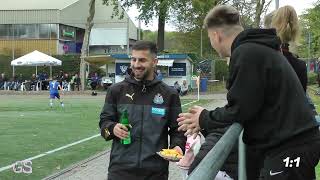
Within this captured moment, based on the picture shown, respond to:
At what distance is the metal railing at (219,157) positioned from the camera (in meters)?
2.17

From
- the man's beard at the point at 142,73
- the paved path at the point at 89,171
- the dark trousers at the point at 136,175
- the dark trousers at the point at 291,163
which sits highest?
the man's beard at the point at 142,73

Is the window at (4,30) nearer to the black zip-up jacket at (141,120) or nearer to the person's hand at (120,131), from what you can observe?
the black zip-up jacket at (141,120)

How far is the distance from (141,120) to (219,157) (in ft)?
7.18

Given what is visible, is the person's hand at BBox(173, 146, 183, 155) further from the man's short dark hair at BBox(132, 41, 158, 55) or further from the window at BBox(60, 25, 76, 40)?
the window at BBox(60, 25, 76, 40)

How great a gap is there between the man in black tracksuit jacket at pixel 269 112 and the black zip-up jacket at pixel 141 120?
1396 millimetres

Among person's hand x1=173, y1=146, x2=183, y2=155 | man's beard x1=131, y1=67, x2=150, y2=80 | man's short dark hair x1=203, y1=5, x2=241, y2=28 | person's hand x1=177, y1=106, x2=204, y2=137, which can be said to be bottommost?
person's hand x1=173, y1=146, x2=183, y2=155

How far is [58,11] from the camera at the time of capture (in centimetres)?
6981

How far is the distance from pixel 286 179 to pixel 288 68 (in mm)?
583

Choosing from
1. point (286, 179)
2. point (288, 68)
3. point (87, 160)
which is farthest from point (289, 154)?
point (87, 160)

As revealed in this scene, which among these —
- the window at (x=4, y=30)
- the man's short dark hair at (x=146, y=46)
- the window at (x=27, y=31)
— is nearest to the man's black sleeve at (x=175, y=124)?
the man's short dark hair at (x=146, y=46)

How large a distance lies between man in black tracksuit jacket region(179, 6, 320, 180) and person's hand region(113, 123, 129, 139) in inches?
50.0

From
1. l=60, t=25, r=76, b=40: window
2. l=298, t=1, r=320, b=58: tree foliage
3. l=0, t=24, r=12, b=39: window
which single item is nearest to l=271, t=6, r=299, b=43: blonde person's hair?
l=298, t=1, r=320, b=58: tree foliage

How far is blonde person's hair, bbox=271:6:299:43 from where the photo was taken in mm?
4660

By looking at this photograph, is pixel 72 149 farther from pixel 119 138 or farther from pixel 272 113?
pixel 272 113
